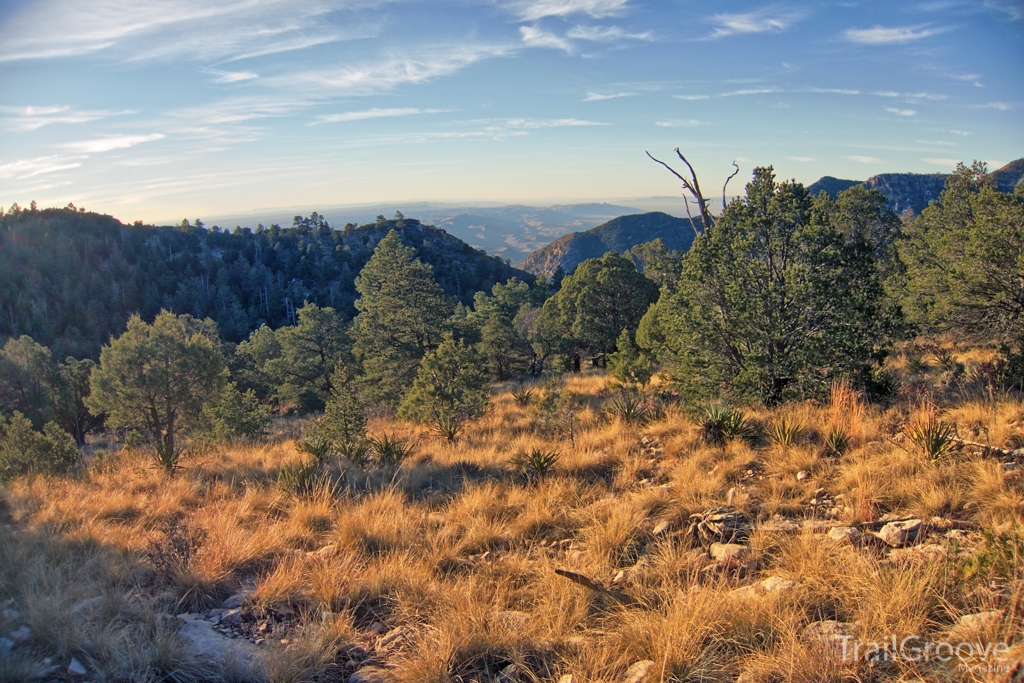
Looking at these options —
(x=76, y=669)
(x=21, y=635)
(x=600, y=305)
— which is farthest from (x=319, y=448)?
(x=600, y=305)

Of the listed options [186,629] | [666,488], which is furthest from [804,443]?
[186,629]

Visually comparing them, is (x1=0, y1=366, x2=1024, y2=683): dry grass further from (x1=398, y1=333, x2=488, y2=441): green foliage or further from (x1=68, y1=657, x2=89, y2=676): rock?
(x1=398, y1=333, x2=488, y2=441): green foliage

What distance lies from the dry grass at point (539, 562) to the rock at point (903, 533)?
0.20 m

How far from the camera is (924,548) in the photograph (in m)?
3.16

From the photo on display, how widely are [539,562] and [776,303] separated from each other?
207 inches

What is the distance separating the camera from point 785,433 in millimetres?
5457

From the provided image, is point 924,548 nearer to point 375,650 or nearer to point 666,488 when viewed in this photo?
point 666,488

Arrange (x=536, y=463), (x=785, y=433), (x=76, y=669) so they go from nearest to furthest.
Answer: (x=76, y=669)
(x=785, y=433)
(x=536, y=463)

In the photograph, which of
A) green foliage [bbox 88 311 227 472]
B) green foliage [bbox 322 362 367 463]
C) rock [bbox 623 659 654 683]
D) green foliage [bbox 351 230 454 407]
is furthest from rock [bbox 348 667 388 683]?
green foliage [bbox 88 311 227 472]

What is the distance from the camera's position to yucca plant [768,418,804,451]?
17.6ft

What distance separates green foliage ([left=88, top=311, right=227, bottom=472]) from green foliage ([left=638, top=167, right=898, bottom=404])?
19282 mm

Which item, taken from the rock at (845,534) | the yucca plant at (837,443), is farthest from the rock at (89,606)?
the yucca plant at (837,443)

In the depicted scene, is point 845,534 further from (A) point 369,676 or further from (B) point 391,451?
(B) point 391,451

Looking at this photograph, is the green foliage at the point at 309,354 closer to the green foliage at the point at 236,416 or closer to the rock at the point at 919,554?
the green foliage at the point at 236,416
